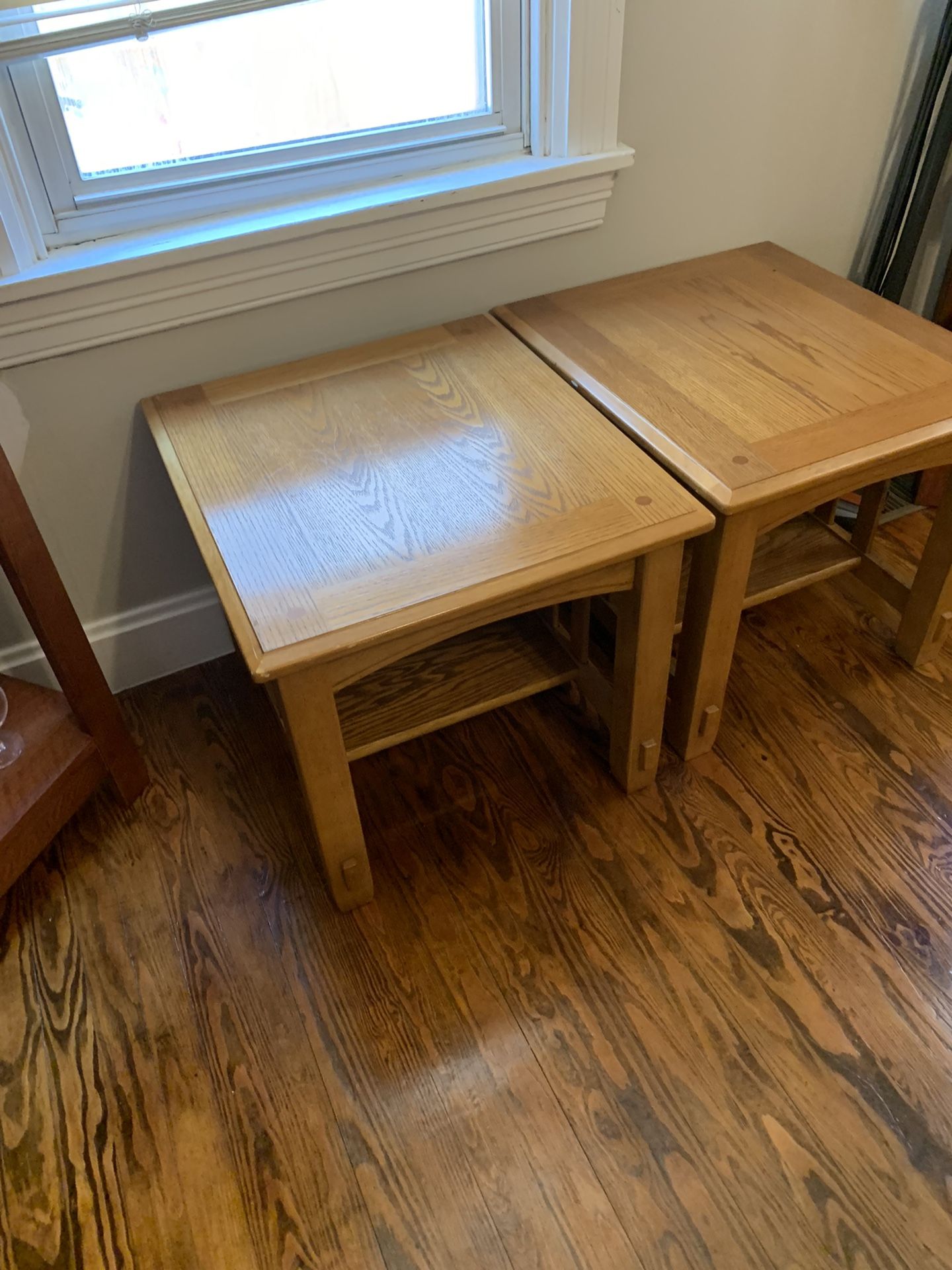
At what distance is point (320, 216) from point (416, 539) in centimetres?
57

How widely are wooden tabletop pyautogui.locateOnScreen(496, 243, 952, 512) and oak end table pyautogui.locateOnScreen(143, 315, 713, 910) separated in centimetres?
6

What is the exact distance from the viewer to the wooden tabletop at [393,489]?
1005 millimetres

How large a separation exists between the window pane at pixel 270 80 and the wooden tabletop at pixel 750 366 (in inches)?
14.0

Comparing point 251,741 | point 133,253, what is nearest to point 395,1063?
point 251,741

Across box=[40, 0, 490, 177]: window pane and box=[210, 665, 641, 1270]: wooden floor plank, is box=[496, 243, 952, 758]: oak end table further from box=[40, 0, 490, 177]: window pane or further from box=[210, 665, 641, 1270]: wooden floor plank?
box=[210, 665, 641, 1270]: wooden floor plank

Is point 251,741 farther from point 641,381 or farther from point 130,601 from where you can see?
point 641,381

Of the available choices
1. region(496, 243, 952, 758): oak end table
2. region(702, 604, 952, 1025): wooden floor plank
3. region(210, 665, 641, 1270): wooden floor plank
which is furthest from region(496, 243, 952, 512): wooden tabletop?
region(210, 665, 641, 1270): wooden floor plank

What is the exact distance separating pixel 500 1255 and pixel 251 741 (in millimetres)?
834

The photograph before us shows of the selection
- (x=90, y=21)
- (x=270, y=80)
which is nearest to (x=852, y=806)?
(x=270, y=80)

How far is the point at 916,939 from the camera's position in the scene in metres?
1.22

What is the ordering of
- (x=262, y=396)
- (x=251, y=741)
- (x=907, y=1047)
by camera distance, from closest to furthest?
(x=907, y=1047) → (x=262, y=396) → (x=251, y=741)

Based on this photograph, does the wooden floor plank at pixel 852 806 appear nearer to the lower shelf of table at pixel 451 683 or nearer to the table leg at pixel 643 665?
the table leg at pixel 643 665

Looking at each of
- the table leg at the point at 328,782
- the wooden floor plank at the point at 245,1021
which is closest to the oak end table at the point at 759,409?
the table leg at the point at 328,782

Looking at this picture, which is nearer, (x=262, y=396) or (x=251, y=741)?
(x=262, y=396)
